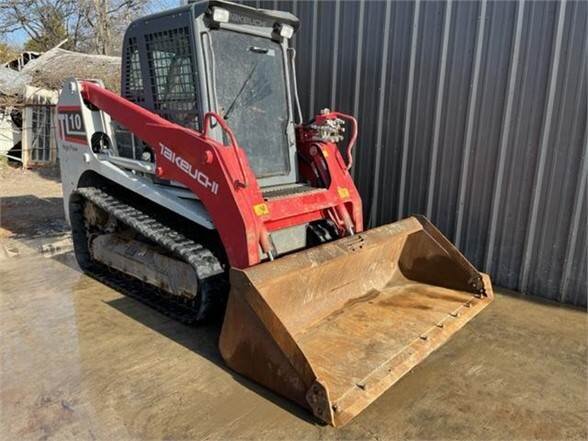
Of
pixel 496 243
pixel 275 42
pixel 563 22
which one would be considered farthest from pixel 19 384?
pixel 563 22

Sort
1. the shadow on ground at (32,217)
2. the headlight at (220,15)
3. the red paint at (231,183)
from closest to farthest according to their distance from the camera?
1. the red paint at (231,183)
2. the headlight at (220,15)
3. the shadow on ground at (32,217)

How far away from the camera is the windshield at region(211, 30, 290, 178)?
12.9 feet

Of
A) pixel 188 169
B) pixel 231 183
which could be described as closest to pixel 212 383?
pixel 231 183

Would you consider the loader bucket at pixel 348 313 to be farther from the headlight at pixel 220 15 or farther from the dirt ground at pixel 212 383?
the headlight at pixel 220 15

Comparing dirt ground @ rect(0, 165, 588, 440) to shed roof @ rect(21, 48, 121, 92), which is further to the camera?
shed roof @ rect(21, 48, 121, 92)

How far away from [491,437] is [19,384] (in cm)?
280

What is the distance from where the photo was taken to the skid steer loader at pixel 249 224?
306 cm

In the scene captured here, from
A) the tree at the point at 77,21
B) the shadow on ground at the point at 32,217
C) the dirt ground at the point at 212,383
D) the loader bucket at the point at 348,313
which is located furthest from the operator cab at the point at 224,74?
the tree at the point at 77,21

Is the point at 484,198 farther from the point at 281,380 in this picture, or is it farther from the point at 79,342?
the point at 79,342

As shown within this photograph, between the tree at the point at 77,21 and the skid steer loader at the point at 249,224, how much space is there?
19765mm

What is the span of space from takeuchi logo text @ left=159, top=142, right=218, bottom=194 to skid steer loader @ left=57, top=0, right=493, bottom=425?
0.04ft

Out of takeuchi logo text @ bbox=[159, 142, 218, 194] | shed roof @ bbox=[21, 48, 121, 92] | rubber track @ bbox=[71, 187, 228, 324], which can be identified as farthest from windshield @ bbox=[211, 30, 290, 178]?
shed roof @ bbox=[21, 48, 121, 92]

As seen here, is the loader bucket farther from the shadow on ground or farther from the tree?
the tree

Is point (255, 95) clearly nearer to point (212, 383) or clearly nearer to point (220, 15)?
point (220, 15)
